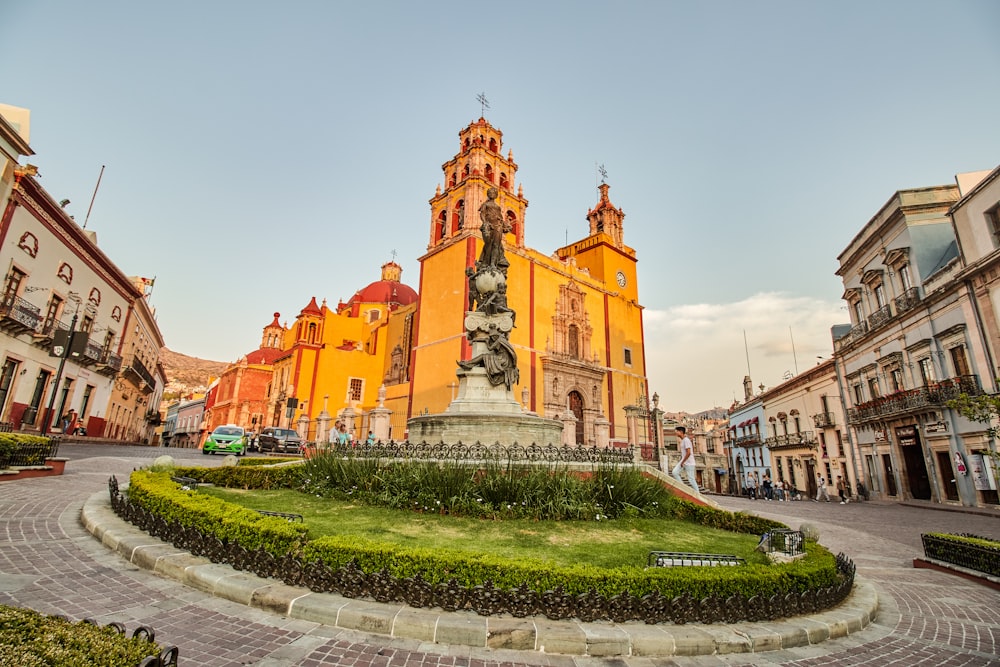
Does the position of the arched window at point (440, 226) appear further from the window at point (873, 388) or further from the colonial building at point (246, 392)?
the window at point (873, 388)

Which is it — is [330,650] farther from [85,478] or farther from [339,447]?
[85,478]

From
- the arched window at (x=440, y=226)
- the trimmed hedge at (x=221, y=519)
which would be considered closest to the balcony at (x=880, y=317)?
the arched window at (x=440, y=226)

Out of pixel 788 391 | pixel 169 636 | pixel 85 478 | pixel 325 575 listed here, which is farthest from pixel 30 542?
pixel 788 391

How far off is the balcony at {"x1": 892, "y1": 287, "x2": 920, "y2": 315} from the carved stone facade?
1633 cm

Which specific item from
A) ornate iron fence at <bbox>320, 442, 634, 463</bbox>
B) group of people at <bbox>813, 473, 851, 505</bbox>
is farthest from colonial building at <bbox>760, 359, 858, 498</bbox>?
ornate iron fence at <bbox>320, 442, 634, 463</bbox>

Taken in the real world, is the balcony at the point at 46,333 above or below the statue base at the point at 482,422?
above

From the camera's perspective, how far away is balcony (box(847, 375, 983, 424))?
16984 millimetres

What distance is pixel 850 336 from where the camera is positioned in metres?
25.5

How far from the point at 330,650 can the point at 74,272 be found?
2721 cm

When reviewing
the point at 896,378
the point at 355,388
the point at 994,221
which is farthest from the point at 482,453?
the point at 355,388

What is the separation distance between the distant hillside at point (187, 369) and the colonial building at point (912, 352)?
125 meters

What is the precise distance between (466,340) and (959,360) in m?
21.1

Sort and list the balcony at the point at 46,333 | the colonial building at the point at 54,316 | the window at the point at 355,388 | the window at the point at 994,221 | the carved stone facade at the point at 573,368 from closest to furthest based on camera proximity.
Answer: the window at the point at 994,221, the colonial building at the point at 54,316, the balcony at the point at 46,333, the carved stone facade at the point at 573,368, the window at the point at 355,388

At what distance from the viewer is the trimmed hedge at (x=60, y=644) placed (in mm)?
1889
